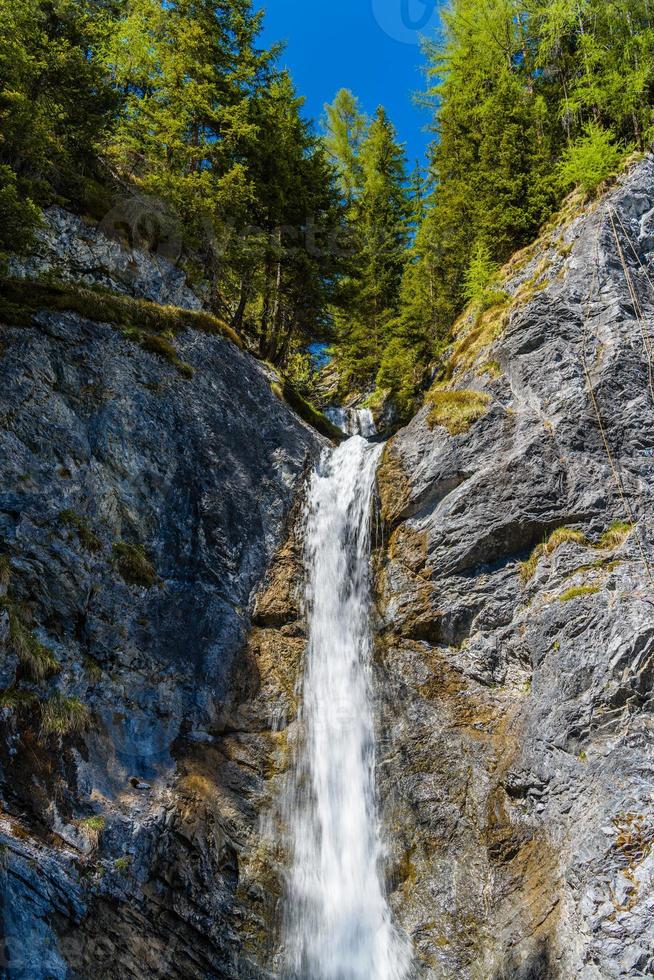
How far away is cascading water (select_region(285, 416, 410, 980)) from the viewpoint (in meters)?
10.0

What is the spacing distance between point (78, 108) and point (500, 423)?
13.1 metres

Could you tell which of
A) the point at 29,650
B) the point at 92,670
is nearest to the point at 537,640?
the point at 92,670

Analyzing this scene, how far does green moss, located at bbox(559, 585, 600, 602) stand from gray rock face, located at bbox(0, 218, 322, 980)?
5898 millimetres

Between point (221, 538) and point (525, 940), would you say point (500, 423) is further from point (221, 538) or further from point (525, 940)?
point (525, 940)

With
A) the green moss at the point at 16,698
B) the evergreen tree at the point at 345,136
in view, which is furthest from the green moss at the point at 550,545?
the evergreen tree at the point at 345,136

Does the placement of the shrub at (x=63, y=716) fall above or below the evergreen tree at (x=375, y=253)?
below

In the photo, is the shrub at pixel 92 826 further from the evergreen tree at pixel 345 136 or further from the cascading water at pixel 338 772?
the evergreen tree at pixel 345 136

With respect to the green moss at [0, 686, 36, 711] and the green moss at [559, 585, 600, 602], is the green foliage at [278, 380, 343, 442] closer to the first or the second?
the green moss at [559, 585, 600, 602]

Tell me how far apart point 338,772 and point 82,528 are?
643cm

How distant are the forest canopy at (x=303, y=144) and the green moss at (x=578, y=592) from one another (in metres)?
9.13

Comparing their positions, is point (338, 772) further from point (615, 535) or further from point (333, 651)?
point (615, 535)

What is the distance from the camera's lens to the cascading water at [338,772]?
33.0 ft

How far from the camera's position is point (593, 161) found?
16.6m

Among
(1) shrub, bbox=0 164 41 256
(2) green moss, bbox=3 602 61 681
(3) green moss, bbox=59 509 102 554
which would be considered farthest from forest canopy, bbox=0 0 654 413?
(2) green moss, bbox=3 602 61 681
